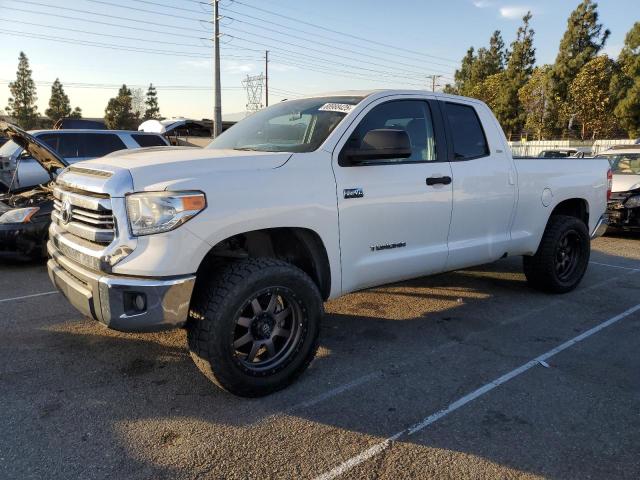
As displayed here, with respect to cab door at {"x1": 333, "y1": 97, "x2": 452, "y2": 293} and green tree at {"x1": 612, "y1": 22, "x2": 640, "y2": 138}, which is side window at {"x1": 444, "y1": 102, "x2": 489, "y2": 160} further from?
green tree at {"x1": 612, "y1": 22, "x2": 640, "y2": 138}

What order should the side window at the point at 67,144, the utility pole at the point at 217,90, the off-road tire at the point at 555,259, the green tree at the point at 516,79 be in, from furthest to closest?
the green tree at the point at 516,79
the utility pole at the point at 217,90
the side window at the point at 67,144
the off-road tire at the point at 555,259

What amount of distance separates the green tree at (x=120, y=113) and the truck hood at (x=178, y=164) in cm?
6849

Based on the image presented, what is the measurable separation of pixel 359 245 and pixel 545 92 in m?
39.4

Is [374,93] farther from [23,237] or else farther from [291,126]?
[23,237]

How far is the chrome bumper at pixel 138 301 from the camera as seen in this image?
112 inches

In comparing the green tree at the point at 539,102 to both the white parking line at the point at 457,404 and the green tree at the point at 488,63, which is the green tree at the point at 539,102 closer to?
→ the green tree at the point at 488,63

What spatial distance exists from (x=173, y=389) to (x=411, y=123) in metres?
2.67

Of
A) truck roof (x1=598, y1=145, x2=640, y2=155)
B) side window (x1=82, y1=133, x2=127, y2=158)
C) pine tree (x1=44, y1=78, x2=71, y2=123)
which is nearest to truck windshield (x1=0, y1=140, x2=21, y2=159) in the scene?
side window (x1=82, y1=133, x2=127, y2=158)

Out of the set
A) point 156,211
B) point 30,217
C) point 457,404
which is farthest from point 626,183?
point 30,217

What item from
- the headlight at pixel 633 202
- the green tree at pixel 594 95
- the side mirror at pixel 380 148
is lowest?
the headlight at pixel 633 202

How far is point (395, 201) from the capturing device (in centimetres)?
386

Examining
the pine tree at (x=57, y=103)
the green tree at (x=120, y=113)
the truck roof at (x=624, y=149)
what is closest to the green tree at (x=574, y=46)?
the truck roof at (x=624, y=149)

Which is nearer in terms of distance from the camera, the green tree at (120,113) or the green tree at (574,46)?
the green tree at (574,46)

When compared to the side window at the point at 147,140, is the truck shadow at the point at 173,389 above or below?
below
